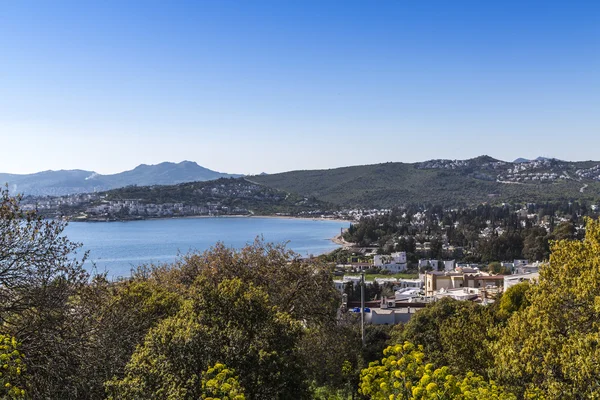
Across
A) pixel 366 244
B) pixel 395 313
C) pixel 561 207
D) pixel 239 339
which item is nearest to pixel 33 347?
pixel 239 339

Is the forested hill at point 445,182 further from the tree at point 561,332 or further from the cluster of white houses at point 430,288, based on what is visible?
the tree at point 561,332

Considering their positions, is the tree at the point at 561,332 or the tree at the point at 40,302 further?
the tree at the point at 40,302

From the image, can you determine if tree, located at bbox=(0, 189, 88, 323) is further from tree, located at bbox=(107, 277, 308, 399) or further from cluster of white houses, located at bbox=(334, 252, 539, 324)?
cluster of white houses, located at bbox=(334, 252, 539, 324)

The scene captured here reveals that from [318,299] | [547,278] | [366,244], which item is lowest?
[366,244]

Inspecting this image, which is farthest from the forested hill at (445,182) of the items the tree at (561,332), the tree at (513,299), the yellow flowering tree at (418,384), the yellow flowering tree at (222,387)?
the yellow flowering tree at (222,387)

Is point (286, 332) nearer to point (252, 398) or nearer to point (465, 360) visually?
point (252, 398)

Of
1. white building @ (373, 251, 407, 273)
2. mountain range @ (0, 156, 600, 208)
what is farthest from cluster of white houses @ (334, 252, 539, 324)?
mountain range @ (0, 156, 600, 208)

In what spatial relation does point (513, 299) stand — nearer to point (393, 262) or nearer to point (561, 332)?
point (561, 332)
